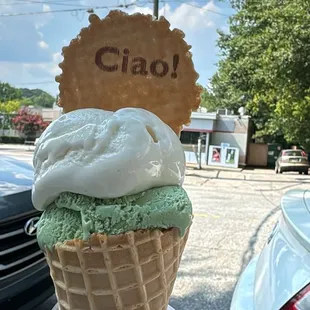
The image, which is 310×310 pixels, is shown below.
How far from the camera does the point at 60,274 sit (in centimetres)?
142

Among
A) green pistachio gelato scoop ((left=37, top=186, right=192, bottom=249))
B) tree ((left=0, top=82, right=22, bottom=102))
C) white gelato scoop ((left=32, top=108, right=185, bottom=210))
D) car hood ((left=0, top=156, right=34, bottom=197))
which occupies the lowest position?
car hood ((left=0, top=156, right=34, bottom=197))

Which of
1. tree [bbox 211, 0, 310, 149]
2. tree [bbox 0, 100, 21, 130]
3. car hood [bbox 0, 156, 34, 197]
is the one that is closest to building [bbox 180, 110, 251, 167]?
tree [bbox 211, 0, 310, 149]

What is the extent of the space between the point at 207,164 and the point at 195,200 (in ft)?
45.1

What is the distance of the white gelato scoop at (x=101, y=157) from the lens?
1332 mm

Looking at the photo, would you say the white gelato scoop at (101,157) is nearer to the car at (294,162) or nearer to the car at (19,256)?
the car at (19,256)

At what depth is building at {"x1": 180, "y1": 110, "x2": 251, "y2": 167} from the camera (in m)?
22.5

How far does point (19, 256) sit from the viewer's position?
2555 millimetres

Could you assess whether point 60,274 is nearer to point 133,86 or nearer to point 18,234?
point 133,86

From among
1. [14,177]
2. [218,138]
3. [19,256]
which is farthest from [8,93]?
[19,256]

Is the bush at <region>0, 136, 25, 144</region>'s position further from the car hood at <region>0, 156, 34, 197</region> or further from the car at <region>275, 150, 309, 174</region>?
the car hood at <region>0, 156, 34, 197</region>

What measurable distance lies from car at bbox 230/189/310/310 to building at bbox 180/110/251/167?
788 inches

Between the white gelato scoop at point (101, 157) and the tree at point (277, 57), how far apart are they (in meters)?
11.2

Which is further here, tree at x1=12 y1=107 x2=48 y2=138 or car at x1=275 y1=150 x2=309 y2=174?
tree at x1=12 y1=107 x2=48 y2=138

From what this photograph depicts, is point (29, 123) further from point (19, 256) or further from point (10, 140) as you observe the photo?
point (19, 256)
